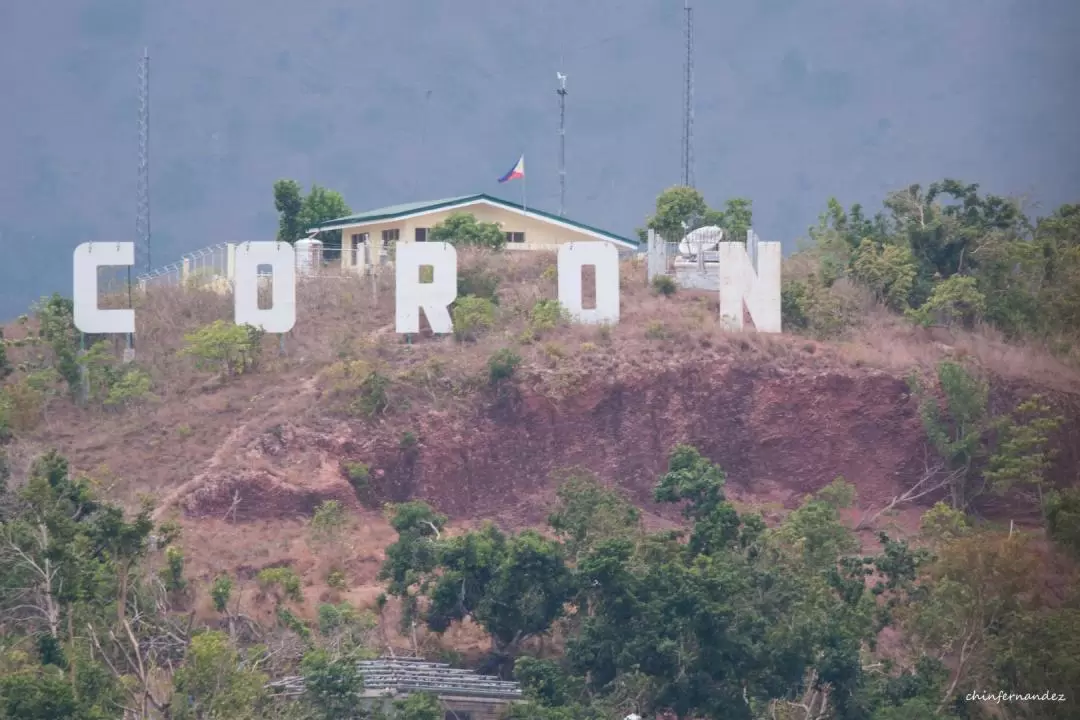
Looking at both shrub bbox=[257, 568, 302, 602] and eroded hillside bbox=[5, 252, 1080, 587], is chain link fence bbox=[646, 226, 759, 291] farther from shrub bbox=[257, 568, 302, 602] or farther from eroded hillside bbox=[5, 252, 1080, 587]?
shrub bbox=[257, 568, 302, 602]

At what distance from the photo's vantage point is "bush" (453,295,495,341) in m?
43.3

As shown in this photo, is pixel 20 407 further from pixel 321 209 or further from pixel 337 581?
pixel 321 209

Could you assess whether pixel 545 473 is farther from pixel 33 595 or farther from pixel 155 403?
pixel 33 595

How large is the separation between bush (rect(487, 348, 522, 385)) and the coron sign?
239 centimetres

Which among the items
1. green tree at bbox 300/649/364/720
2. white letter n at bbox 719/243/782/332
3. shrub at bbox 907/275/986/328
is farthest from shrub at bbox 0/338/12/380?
shrub at bbox 907/275/986/328

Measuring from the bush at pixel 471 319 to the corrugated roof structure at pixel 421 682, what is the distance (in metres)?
11.6

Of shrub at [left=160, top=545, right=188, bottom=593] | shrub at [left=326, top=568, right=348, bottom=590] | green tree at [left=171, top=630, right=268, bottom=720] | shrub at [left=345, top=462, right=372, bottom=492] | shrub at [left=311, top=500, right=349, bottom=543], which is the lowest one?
green tree at [left=171, top=630, right=268, bottom=720]

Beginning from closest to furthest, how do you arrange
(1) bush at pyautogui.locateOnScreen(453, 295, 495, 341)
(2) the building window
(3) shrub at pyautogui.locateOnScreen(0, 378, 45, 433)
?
(3) shrub at pyautogui.locateOnScreen(0, 378, 45, 433) → (1) bush at pyautogui.locateOnScreen(453, 295, 495, 341) → (2) the building window

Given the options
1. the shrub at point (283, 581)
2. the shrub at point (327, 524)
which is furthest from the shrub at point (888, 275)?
the shrub at point (283, 581)

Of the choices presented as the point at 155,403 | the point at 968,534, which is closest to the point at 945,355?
the point at 968,534

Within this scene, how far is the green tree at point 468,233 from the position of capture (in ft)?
159

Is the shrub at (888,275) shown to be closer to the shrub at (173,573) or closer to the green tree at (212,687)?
the shrub at (173,573)

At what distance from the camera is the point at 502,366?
135 feet

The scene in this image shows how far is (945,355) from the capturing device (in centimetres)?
4294
